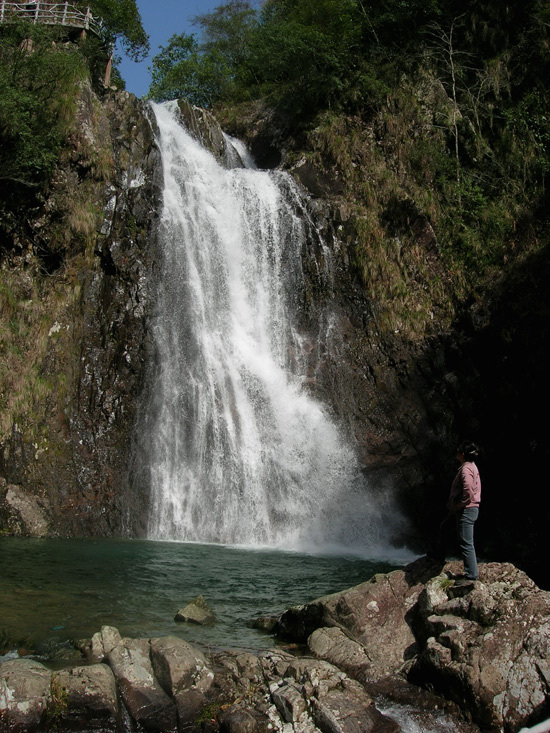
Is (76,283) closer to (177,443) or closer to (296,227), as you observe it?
(177,443)

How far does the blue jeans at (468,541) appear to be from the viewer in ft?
22.2

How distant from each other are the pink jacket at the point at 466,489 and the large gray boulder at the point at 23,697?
4531 mm

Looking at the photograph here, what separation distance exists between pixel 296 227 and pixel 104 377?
7.75 metres

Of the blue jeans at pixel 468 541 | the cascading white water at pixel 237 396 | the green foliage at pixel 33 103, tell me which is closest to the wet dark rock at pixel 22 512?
the cascading white water at pixel 237 396

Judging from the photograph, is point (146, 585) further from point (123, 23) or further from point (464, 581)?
point (123, 23)

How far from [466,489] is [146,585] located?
16.2ft

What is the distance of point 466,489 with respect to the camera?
7.11 m

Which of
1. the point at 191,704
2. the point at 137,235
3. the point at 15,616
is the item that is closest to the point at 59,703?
the point at 191,704

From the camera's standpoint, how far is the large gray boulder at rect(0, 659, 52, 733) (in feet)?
16.2

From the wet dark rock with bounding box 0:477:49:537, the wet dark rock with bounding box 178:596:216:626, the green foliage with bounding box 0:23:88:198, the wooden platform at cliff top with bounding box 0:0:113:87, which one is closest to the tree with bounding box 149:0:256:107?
the wooden platform at cliff top with bounding box 0:0:113:87

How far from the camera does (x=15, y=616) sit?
24.2ft

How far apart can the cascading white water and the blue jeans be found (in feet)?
25.7

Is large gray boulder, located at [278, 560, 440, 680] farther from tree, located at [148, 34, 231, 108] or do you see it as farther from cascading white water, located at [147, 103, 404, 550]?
tree, located at [148, 34, 231, 108]

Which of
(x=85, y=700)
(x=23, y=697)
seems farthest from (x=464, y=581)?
(x=23, y=697)
